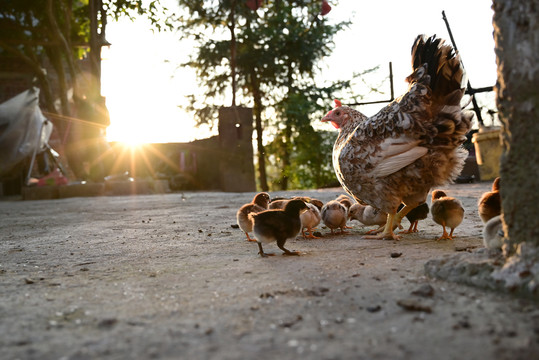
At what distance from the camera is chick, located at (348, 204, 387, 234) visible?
4.41 metres

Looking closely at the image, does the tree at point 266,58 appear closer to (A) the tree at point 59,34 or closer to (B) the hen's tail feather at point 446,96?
(A) the tree at point 59,34

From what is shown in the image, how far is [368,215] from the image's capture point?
4.53 meters

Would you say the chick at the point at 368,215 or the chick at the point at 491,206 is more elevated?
the chick at the point at 491,206

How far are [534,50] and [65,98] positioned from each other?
17289 millimetres

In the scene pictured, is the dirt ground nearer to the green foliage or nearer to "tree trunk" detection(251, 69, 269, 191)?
the green foliage

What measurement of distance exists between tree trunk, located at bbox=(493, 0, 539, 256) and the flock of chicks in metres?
0.42

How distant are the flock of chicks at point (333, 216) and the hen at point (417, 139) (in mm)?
295

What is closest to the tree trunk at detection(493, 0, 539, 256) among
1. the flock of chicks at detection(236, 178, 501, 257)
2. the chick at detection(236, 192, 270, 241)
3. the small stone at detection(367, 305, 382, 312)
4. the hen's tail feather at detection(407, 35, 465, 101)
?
the flock of chicks at detection(236, 178, 501, 257)

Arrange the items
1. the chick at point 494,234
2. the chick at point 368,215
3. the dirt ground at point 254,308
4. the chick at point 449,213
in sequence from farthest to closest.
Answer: the chick at point 368,215 → the chick at point 449,213 → the chick at point 494,234 → the dirt ground at point 254,308

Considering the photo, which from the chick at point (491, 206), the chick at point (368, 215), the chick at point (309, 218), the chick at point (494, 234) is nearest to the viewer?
the chick at point (494, 234)

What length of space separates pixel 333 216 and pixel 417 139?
1066 millimetres

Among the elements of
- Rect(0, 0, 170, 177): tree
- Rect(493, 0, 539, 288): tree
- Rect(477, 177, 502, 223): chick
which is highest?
Rect(0, 0, 170, 177): tree

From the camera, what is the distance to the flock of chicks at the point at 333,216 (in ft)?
10.1

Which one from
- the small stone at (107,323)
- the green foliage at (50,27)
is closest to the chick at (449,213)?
the small stone at (107,323)
